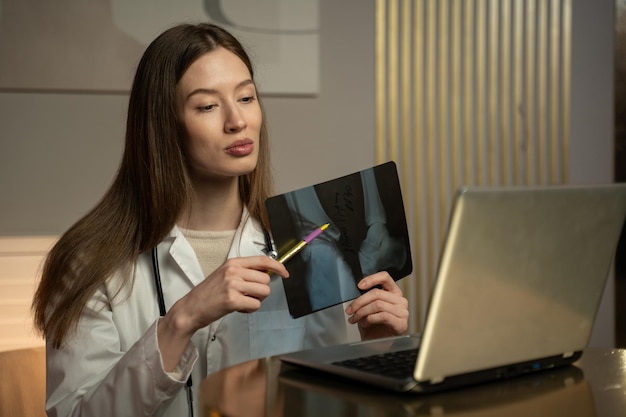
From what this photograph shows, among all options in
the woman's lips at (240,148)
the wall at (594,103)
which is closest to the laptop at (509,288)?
the woman's lips at (240,148)

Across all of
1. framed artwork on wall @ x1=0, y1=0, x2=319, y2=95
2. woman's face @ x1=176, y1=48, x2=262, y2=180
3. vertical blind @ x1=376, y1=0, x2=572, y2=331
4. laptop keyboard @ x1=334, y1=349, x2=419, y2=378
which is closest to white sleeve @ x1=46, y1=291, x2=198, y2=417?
woman's face @ x1=176, y1=48, x2=262, y2=180

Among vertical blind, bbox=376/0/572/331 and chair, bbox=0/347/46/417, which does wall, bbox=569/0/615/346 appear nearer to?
vertical blind, bbox=376/0/572/331

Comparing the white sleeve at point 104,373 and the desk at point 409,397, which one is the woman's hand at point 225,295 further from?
the desk at point 409,397

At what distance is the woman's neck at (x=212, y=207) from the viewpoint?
5.76ft

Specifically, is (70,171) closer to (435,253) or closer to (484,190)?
(435,253)

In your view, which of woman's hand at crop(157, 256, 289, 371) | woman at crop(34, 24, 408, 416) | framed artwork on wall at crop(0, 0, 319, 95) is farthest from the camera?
framed artwork on wall at crop(0, 0, 319, 95)

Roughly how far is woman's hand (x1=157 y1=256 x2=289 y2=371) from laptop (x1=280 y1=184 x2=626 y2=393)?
0.75 feet

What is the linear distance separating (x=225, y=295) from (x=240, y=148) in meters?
0.44

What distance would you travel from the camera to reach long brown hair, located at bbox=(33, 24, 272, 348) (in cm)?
162

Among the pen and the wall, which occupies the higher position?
the wall

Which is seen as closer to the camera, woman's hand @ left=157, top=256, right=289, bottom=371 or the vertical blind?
woman's hand @ left=157, top=256, right=289, bottom=371

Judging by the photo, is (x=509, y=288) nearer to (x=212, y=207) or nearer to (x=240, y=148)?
(x=240, y=148)

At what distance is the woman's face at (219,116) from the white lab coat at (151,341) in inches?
6.7

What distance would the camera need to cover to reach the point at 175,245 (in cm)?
169
